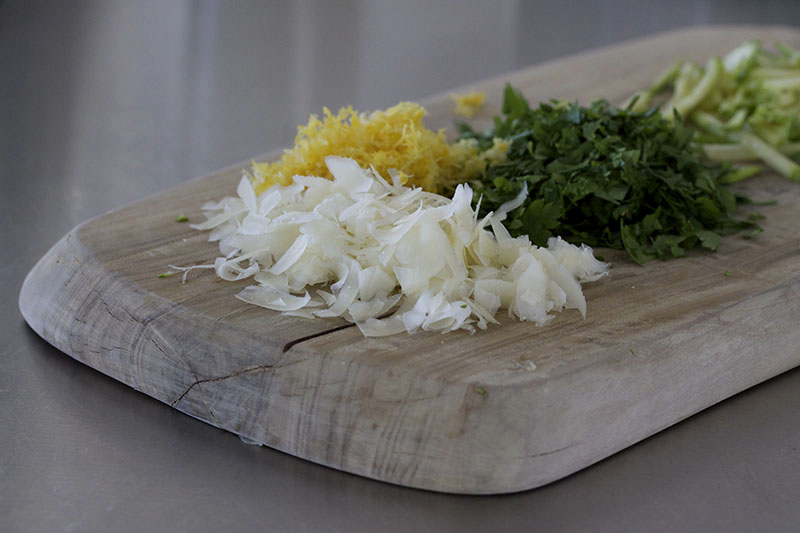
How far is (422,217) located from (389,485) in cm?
39

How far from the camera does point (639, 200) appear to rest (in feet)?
5.63

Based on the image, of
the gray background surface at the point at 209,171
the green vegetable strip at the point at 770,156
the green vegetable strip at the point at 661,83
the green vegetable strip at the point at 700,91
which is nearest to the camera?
the gray background surface at the point at 209,171

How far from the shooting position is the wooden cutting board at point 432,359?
122cm

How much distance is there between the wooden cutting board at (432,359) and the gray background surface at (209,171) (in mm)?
39

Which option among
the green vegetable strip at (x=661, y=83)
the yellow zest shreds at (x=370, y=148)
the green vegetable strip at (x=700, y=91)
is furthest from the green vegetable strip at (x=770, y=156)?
the yellow zest shreds at (x=370, y=148)

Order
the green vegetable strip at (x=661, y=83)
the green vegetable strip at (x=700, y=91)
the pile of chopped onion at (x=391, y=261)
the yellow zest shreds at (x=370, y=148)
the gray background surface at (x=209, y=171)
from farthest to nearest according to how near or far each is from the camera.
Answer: the green vegetable strip at (x=661, y=83), the green vegetable strip at (x=700, y=91), the yellow zest shreds at (x=370, y=148), the pile of chopped onion at (x=391, y=261), the gray background surface at (x=209, y=171)

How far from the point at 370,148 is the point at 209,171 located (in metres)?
0.76

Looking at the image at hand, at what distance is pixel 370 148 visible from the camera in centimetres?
167

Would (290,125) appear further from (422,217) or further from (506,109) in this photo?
(422,217)

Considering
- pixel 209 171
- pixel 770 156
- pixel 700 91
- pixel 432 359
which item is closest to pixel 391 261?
pixel 432 359

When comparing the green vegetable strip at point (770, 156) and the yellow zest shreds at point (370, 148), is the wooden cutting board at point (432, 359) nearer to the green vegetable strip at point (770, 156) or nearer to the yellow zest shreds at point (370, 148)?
the yellow zest shreds at point (370, 148)

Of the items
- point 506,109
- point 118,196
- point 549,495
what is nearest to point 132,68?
point 118,196

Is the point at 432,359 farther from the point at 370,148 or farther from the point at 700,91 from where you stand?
the point at 700,91

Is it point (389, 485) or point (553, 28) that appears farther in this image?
point (553, 28)
